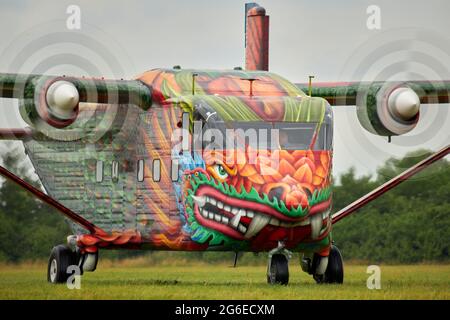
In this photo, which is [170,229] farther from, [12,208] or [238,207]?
[12,208]

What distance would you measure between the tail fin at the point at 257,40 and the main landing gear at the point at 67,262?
6421 mm

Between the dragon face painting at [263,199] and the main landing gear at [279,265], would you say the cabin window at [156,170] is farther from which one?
the main landing gear at [279,265]

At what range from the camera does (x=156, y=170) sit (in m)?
29.7

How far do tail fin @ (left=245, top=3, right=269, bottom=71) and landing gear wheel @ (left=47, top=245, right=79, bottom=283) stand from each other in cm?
655

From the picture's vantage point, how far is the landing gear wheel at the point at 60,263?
101 feet

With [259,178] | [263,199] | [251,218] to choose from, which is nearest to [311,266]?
[251,218]

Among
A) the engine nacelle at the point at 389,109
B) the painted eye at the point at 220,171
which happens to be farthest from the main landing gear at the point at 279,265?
the engine nacelle at the point at 389,109

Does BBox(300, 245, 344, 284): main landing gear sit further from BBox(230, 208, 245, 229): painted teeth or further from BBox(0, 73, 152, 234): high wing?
BBox(0, 73, 152, 234): high wing

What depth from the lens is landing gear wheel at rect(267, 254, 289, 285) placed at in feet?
93.2

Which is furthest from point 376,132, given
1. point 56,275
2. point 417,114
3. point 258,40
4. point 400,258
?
point 400,258

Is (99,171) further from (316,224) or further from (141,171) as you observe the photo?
(316,224)

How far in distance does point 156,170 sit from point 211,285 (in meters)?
2.39

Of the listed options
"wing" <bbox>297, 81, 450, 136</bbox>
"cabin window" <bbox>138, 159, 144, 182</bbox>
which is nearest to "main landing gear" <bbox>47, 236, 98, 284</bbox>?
"cabin window" <bbox>138, 159, 144, 182</bbox>

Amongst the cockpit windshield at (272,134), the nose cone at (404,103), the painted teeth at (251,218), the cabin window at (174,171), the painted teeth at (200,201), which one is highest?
the nose cone at (404,103)
